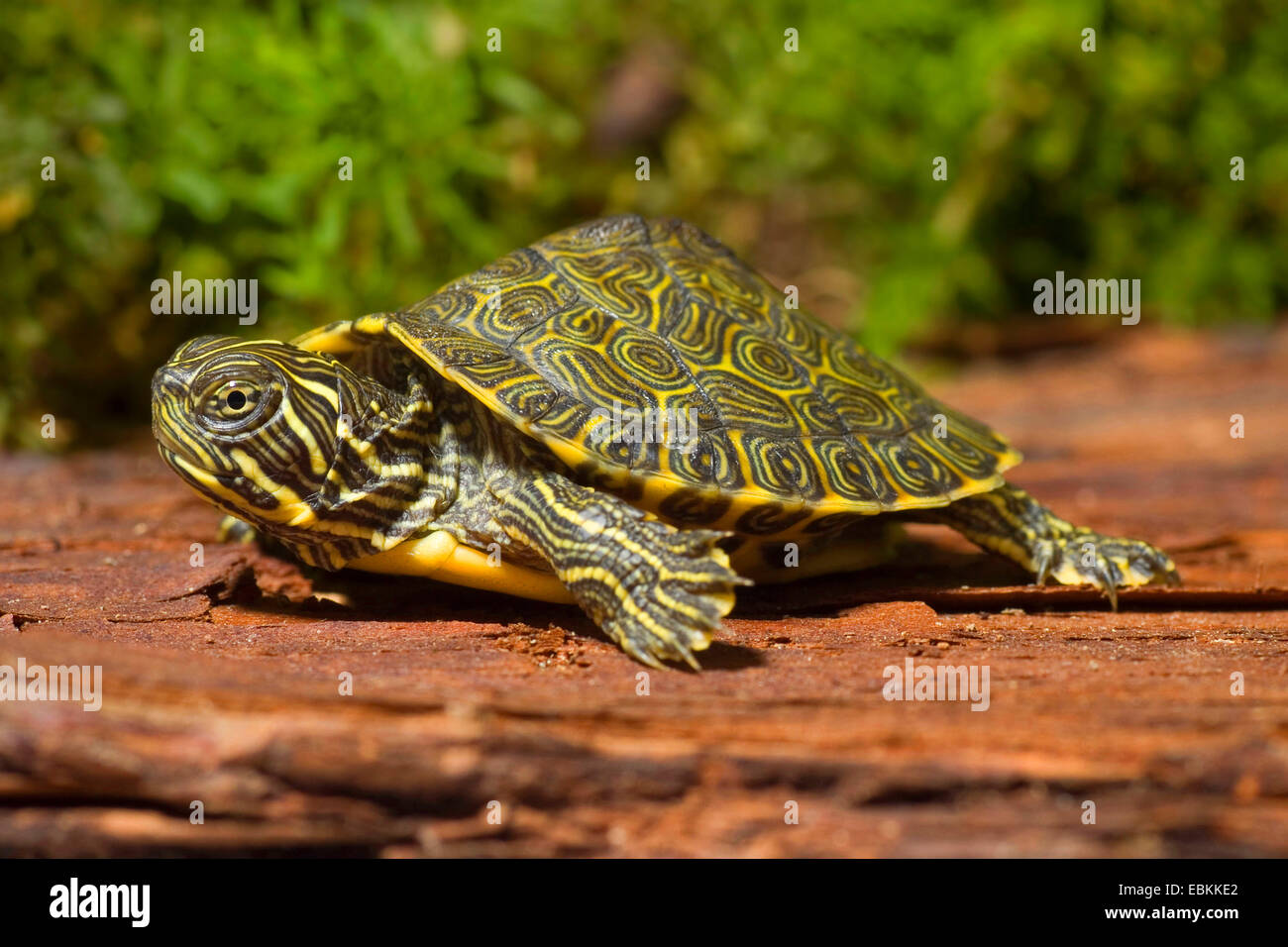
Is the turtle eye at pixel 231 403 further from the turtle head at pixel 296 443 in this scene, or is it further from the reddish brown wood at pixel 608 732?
the reddish brown wood at pixel 608 732

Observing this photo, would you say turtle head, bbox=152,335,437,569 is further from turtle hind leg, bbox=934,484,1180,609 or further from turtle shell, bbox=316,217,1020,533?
turtle hind leg, bbox=934,484,1180,609

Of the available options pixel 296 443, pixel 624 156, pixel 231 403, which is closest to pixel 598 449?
pixel 296 443

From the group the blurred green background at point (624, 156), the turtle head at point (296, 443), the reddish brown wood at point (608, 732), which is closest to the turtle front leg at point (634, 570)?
the reddish brown wood at point (608, 732)

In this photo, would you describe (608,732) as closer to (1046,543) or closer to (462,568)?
(462,568)

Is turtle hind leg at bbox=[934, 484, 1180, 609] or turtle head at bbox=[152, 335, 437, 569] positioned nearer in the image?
turtle head at bbox=[152, 335, 437, 569]

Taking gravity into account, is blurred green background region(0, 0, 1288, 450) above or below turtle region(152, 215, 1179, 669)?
above

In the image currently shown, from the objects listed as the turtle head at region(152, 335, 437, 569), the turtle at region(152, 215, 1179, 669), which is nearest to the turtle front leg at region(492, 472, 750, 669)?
the turtle at region(152, 215, 1179, 669)

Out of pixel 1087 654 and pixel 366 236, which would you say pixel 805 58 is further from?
pixel 1087 654
